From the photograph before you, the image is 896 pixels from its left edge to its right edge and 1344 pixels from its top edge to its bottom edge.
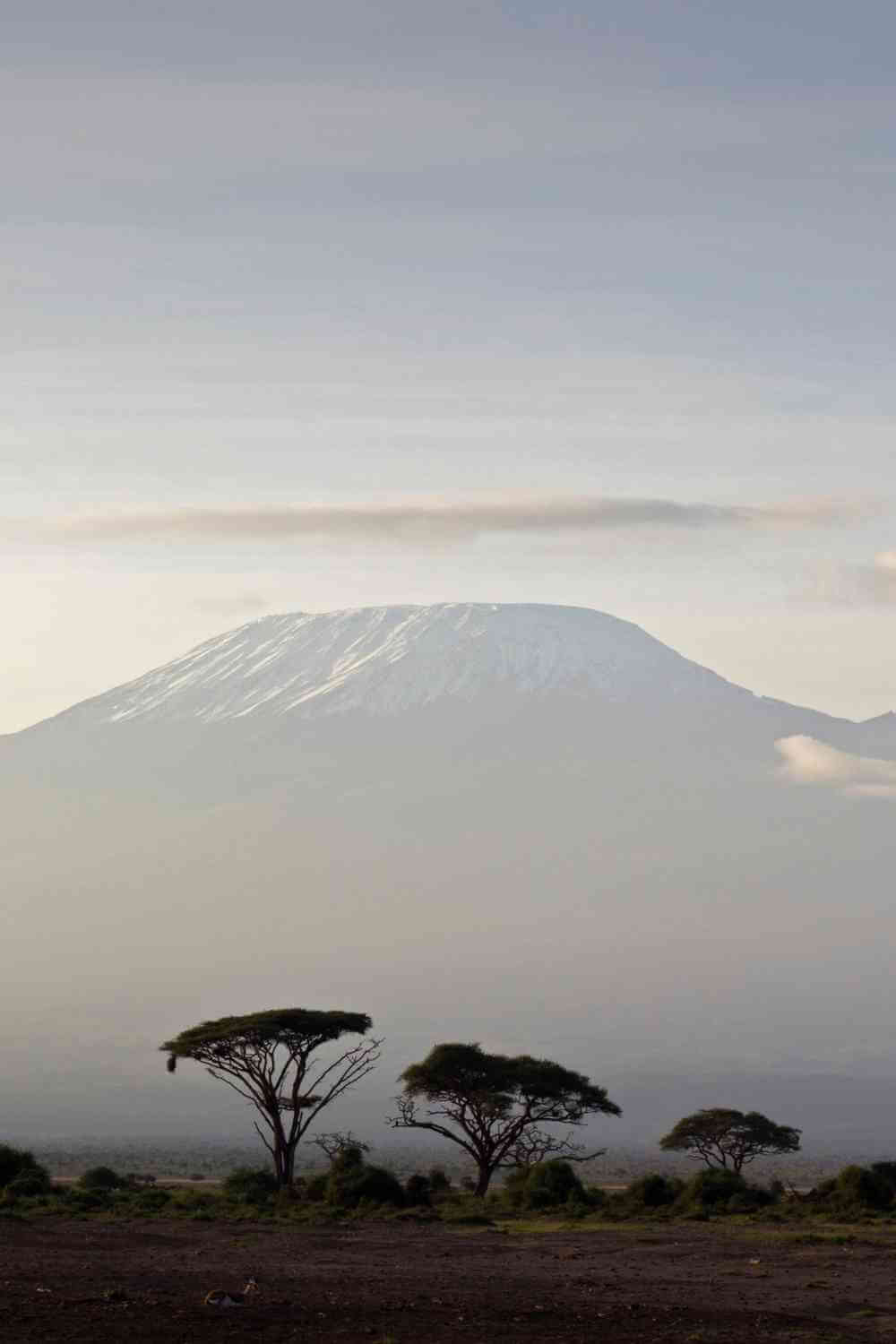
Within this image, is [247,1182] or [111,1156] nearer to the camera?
[247,1182]

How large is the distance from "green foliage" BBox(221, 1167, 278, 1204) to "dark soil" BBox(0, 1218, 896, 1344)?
13133 millimetres

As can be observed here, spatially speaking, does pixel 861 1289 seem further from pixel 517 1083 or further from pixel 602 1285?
pixel 517 1083

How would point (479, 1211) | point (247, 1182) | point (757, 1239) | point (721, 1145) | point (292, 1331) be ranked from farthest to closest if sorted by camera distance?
point (721, 1145) → point (247, 1182) → point (479, 1211) → point (757, 1239) → point (292, 1331)

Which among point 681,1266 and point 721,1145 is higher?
point 721,1145

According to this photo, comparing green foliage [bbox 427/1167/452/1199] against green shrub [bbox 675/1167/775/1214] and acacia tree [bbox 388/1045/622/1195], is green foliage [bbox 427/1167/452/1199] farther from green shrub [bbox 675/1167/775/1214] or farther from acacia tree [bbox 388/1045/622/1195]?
green shrub [bbox 675/1167/775/1214]

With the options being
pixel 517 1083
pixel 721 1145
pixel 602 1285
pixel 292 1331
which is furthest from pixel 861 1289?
pixel 721 1145

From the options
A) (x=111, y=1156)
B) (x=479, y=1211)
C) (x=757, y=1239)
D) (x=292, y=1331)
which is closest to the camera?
(x=292, y=1331)

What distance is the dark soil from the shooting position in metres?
29.8

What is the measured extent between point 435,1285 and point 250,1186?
105 ft

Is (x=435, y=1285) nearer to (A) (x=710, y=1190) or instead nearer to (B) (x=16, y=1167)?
(A) (x=710, y=1190)

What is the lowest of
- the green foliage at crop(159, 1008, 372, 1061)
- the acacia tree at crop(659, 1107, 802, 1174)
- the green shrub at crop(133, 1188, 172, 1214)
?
the green shrub at crop(133, 1188, 172, 1214)

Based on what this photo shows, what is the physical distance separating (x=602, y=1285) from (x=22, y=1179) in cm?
3263

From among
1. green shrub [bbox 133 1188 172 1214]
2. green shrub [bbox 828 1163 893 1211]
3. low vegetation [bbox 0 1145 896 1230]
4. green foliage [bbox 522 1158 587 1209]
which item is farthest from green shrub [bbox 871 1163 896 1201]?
green shrub [bbox 133 1188 172 1214]

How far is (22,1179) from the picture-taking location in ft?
212
